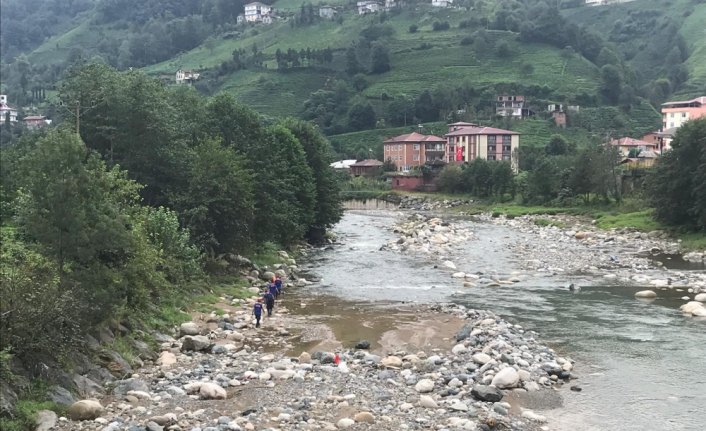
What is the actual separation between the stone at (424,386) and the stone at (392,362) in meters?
2.09

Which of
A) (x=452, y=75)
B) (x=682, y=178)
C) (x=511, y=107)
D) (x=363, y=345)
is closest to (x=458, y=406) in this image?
(x=363, y=345)

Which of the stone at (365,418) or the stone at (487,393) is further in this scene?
the stone at (487,393)

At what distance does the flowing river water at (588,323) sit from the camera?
16359 mm

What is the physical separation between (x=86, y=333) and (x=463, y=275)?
24.3 m

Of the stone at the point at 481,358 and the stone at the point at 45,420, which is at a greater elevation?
the stone at the point at 45,420

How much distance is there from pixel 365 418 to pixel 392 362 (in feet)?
16.4

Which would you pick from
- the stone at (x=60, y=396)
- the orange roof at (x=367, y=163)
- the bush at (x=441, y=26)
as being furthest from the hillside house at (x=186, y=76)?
the stone at (x=60, y=396)

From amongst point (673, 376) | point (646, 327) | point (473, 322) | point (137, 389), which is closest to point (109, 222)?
point (137, 389)

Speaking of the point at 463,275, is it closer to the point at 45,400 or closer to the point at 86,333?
the point at 86,333

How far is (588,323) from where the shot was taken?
2541 cm

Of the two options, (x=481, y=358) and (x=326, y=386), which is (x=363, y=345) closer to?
(x=481, y=358)

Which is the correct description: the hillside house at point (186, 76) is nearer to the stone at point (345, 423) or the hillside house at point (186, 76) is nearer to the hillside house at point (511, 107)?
the hillside house at point (511, 107)

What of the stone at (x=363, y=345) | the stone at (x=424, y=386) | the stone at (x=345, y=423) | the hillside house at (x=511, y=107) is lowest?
the stone at (x=363, y=345)

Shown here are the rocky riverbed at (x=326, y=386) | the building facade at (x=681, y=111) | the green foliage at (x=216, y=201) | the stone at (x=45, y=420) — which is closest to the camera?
the stone at (x=45, y=420)
